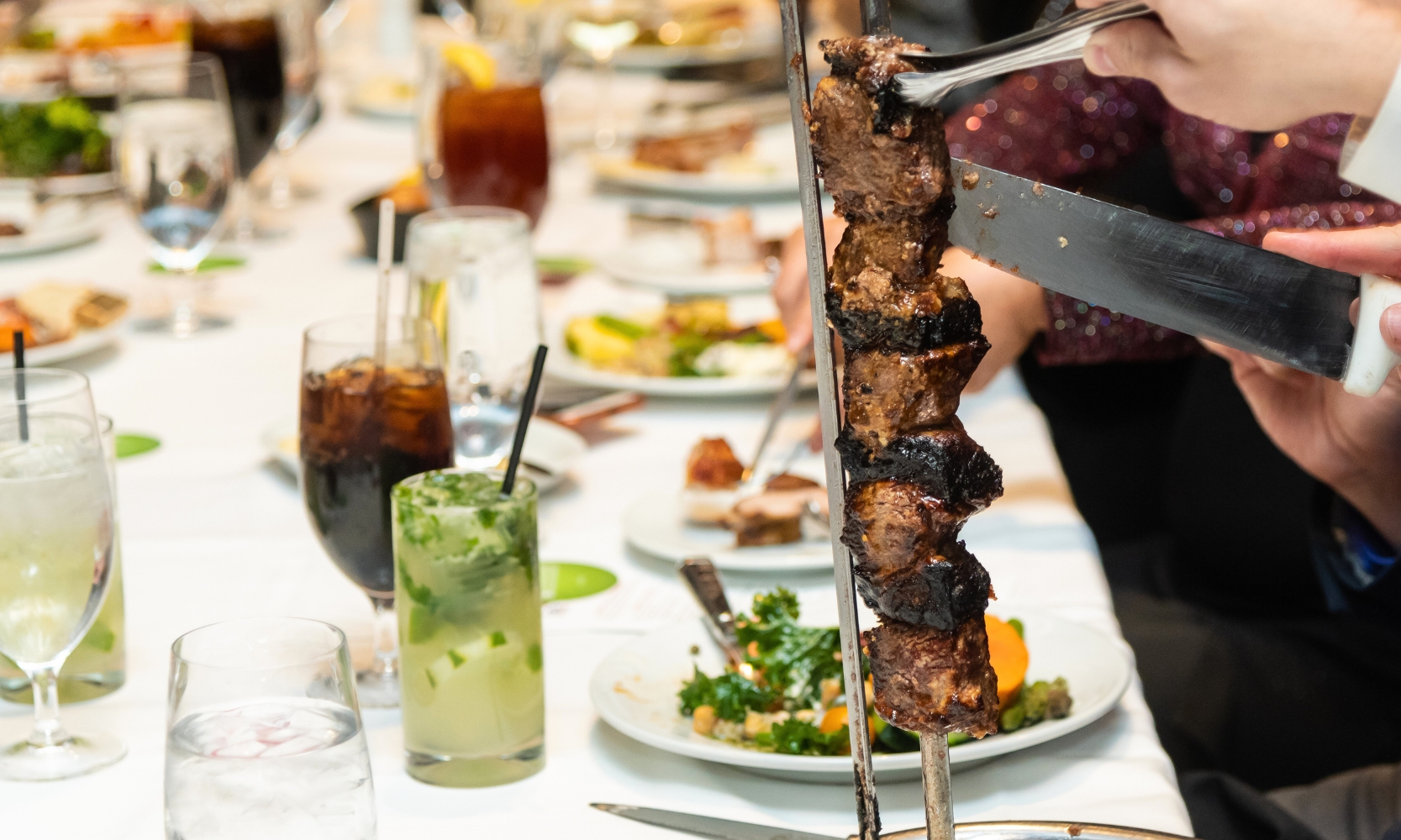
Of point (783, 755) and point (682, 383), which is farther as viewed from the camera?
point (682, 383)

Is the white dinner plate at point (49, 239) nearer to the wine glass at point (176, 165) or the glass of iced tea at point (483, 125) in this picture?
the wine glass at point (176, 165)

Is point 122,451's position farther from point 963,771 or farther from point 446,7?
point 446,7

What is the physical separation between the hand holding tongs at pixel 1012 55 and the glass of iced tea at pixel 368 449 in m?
0.61

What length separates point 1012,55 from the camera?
73 centimetres

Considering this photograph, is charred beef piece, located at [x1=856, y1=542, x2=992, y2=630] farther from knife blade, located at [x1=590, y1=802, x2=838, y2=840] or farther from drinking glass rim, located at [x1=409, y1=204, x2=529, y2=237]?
drinking glass rim, located at [x1=409, y1=204, x2=529, y2=237]

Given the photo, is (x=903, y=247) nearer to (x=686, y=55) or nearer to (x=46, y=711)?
(x=46, y=711)

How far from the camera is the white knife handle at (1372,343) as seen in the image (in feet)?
2.70

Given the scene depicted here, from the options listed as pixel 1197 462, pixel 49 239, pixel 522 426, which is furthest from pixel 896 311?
pixel 49 239

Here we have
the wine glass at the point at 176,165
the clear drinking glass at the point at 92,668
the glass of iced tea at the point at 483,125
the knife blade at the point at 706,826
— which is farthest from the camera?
the glass of iced tea at the point at 483,125

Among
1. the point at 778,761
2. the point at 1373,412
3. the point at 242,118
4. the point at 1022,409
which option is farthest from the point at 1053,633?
the point at 242,118

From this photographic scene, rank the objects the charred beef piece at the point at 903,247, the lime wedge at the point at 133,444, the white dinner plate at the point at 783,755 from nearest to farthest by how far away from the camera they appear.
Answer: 1. the charred beef piece at the point at 903,247
2. the white dinner plate at the point at 783,755
3. the lime wedge at the point at 133,444

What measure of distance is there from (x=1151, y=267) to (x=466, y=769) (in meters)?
0.59

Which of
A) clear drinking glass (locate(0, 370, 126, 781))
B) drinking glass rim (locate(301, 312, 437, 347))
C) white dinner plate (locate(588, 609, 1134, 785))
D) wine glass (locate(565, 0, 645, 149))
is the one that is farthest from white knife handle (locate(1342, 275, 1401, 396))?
wine glass (locate(565, 0, 645, 149))

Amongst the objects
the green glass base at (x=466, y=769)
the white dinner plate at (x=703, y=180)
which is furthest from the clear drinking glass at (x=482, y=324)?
the white dinner plate at (x=703, y=180)
